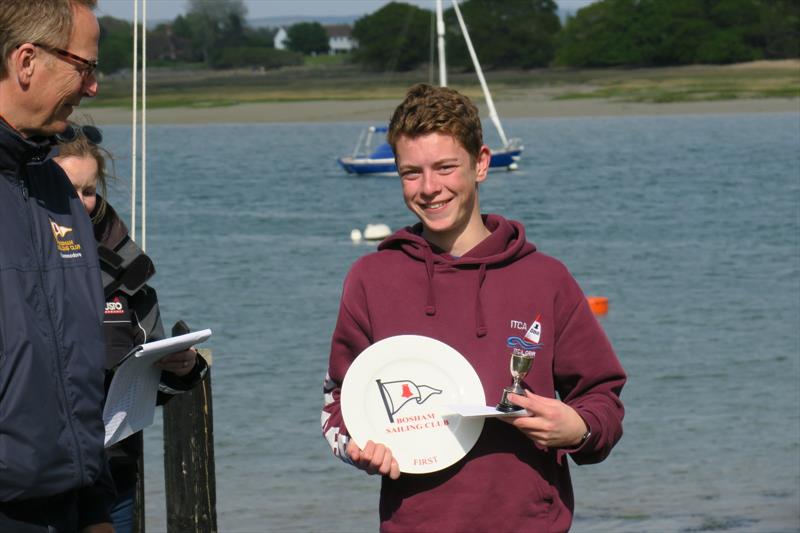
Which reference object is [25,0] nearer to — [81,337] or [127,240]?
[81,337]

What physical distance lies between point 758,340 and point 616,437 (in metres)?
12.8

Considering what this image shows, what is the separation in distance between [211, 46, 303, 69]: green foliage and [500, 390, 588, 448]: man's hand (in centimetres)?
12969

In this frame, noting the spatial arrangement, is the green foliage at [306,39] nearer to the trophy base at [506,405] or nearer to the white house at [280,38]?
the white house at [280,38]

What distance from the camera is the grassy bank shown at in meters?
85.4

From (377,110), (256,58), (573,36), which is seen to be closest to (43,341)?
(377,110)

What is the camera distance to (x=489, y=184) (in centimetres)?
4628

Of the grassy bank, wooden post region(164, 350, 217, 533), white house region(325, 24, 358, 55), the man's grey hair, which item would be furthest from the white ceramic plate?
white house region(325, 24, 358, 55)

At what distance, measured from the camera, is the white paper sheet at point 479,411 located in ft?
10.9

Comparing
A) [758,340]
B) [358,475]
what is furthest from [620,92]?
[358,475]

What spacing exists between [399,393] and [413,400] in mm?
42

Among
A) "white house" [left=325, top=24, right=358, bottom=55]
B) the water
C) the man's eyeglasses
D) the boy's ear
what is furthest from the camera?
"white house" [left=325, top=24, right=358, bottom=55]

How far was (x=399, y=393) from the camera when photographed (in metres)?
3.56

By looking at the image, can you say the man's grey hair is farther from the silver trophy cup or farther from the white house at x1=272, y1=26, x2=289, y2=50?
the white house at x1=272, y1=26, x2=289, y2=50

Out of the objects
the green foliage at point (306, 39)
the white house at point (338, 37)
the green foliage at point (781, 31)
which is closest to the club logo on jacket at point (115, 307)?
the green foliage at point (781, 31)
